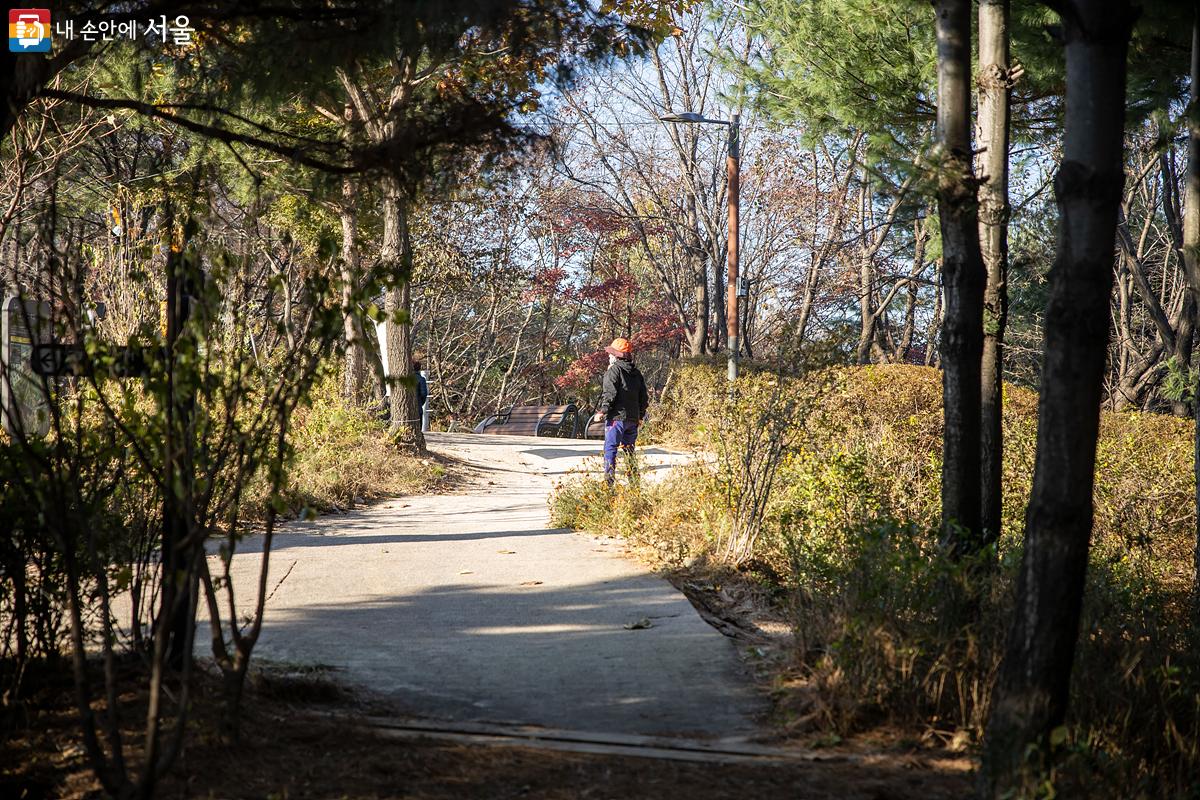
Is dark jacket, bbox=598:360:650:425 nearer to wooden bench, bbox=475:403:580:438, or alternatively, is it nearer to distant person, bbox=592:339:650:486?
distant person, bbox=592:339:650:486

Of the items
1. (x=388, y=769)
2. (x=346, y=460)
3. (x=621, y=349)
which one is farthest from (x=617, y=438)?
(x=388, y=769)

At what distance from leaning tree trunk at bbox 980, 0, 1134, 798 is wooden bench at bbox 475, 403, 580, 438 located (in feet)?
78.1

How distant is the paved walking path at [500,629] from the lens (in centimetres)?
489

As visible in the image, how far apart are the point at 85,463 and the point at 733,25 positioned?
70.4 feet

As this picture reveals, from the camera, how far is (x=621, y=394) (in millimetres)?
12180

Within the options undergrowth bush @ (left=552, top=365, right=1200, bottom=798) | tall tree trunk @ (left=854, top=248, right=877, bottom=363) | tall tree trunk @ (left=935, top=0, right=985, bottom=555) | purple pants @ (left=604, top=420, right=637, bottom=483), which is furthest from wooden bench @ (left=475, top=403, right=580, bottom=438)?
tall tree trunk @ (left=935, top=0, right=985, bottom=555)

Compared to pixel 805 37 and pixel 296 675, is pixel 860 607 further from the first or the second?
pixel 805 37

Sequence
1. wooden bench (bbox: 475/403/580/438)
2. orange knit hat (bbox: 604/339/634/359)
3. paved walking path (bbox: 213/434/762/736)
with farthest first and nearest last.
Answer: wooden bench (bbox: 475/403/580/438) → orange knit hat (bbox: 604/339/634/359) → paved walking path (bbox: 213/434/762/736)

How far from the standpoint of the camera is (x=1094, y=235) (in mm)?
3516

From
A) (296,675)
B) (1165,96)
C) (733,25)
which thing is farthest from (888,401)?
(733,25)

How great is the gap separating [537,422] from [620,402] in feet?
53.4

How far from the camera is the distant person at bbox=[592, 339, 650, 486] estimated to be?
12.1 metres

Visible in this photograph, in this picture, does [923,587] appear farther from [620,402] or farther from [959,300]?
[620,402]

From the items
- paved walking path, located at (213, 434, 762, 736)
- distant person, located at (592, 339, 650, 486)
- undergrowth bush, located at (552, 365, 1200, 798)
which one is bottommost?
paved walking path, located at (213, 434, 762, 736)
